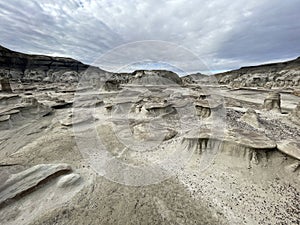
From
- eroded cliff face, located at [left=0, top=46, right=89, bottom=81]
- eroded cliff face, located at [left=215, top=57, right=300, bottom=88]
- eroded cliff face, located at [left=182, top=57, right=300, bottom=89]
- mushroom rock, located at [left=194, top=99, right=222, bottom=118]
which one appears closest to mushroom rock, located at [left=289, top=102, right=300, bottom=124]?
mushroom rock, located at [left=194, top=99, right=222, bottom=118]

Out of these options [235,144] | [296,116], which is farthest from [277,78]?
[235,144]

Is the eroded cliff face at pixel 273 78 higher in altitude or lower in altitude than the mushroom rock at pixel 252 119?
higher

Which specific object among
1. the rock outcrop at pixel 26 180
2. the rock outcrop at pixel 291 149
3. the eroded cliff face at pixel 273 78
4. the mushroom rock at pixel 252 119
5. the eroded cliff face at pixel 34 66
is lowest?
the rock outcrop at pixel 26 180

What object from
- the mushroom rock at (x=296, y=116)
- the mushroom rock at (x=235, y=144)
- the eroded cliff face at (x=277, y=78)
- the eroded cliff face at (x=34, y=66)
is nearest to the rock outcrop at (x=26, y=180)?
the mushroom rock at (x=235, y=144)

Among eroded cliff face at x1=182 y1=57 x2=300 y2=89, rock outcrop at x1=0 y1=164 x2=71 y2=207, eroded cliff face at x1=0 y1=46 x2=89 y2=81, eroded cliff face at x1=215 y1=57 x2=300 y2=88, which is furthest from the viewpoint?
eroded cliff face at x1=0 y1=46 x2=89 y2=81

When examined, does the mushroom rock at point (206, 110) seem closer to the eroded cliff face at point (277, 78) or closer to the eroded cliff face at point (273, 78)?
the eroded cliff face at point (273, 78)

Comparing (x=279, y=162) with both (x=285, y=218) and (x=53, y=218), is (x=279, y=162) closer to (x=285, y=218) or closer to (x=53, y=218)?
(x=285, y=218)

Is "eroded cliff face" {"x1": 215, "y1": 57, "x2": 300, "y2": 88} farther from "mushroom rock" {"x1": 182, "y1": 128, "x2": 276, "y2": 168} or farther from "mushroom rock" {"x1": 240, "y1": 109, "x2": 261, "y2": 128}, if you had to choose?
"mushroom rock" {"x1": 182, "y1": 128, "x2": 276, "y2": 168}

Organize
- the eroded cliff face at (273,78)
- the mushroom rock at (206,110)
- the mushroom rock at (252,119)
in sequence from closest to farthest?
the mushroom rock at (252,119) < the mushroom rock at (206,110) < the eroded cliff face at (273,78)

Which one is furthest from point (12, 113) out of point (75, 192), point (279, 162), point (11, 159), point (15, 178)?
point (279, 162)

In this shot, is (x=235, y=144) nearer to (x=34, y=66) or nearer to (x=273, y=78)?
(x=273, y=78)

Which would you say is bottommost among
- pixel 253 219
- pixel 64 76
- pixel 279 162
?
pixel 253 219
